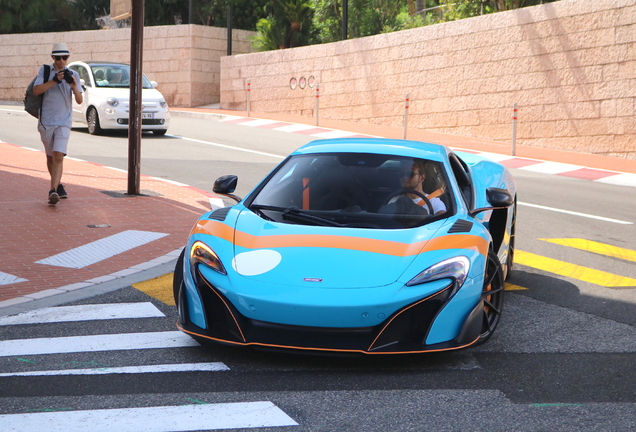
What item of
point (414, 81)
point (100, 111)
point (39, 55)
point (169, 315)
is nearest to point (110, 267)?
point (169, 315)

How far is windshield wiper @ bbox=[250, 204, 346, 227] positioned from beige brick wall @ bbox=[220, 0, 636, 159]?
14.3 metres

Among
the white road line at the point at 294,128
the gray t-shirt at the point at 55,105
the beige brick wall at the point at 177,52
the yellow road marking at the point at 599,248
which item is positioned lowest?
the yellow road marking at the point at 599,248

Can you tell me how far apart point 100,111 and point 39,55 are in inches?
742

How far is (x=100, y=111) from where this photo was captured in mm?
18672

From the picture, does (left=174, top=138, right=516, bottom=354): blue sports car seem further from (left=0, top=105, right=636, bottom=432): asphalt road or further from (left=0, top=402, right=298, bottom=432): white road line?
(left=0, top=402, right=298, bottom=432): white road line

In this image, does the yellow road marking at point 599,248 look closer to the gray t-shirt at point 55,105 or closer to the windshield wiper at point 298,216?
the windshield wiper at point 298,216

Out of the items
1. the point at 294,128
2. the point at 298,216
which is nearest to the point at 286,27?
the point at 294,128

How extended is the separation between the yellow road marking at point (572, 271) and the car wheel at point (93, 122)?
13.3 metres

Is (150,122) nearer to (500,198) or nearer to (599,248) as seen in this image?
(599,248)

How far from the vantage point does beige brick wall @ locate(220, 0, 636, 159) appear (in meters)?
17.9

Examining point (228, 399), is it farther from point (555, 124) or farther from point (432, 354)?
point (555, 124)

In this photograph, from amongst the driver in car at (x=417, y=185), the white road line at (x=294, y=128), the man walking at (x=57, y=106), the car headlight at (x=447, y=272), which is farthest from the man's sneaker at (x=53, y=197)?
the white road line at (x=294, y=128)

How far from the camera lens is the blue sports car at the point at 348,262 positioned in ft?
14.1

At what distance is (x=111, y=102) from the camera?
18.6 meters
